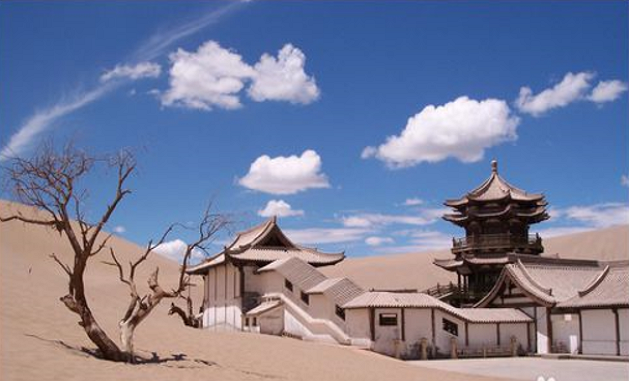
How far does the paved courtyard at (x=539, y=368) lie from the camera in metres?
28.6

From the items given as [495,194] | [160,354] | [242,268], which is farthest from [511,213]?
[160,354]

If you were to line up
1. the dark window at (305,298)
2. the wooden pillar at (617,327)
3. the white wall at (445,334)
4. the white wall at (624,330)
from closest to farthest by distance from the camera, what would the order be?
the white wall at (624,330), the wooden pillar at (617,327), the white wall at (445,334), the dark window at (305,298)

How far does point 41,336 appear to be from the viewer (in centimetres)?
2102

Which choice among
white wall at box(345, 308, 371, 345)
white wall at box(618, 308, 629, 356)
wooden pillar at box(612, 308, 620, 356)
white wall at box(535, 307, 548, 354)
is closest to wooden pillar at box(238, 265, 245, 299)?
white wall at box(345, 308, 371, 345)

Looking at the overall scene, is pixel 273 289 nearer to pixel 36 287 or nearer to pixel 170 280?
pixel 36 287

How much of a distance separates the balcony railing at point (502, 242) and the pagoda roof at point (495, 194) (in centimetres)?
263

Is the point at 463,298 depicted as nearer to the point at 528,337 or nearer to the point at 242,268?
the point at 528,337

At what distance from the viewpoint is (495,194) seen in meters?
52.8

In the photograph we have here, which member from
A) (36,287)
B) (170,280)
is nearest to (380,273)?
(170,280)

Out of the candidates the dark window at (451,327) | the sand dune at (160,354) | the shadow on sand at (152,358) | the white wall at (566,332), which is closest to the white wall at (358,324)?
the dark window at (451,327)

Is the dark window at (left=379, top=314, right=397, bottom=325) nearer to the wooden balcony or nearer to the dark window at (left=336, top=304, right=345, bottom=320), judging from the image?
the dark window at (left=336, top=304, right=345, bottom=320)

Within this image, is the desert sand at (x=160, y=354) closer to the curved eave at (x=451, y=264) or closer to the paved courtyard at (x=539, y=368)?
the paved courtyard at (x=539, y=368)

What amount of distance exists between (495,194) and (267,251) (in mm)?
17137

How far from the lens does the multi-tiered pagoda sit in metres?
51.2
